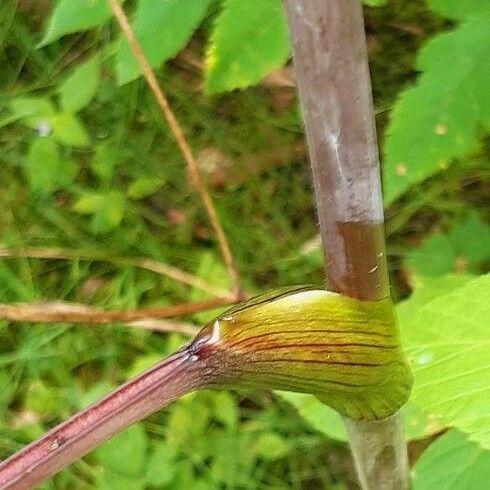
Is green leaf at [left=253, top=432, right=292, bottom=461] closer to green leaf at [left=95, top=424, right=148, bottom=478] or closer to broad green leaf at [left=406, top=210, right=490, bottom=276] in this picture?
green leaf at [left=95, top=424, right=148, bottom=478]

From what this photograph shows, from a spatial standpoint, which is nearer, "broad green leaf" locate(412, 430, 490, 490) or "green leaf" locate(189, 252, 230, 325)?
"broad green leaf" locate(412, 430, 490, 490)

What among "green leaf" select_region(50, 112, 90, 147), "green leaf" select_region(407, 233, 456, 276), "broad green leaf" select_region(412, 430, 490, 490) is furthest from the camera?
"green leaf" select_region(50, 112, 90, 147)

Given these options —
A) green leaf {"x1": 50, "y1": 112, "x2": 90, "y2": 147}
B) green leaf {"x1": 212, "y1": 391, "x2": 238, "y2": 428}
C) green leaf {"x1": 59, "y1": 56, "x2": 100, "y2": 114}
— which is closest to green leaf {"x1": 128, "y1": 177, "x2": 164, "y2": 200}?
green leaf {"x1": 50, "y1": 112, "x2": 90, "y2": 147}

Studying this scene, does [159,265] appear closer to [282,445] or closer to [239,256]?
[239,256]

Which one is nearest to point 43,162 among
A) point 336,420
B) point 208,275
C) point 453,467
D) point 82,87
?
point 82,87

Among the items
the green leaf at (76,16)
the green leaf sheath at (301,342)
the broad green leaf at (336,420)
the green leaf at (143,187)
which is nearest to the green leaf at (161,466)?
the broad green leaf at (336,420)

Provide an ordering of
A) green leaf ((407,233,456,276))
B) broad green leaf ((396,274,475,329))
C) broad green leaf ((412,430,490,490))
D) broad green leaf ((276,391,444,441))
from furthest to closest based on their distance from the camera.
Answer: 1. green leaf ((407,233,456,276))
2. broad green leaf ((396,274,475,329))
3. broad green leaf ((276,391,444,441))
4. broad green leaf ((412,430,490,490))

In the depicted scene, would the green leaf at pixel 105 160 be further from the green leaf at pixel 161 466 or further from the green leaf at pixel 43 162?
the green leaf at pixel 161 466
